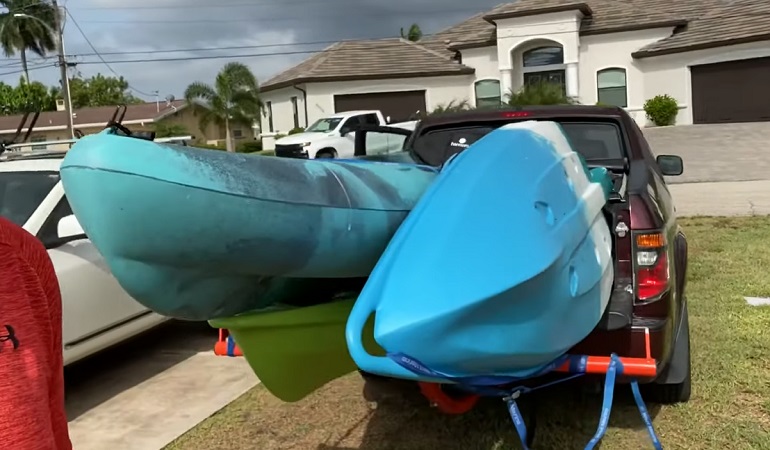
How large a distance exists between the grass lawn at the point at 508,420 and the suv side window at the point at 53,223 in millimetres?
1657

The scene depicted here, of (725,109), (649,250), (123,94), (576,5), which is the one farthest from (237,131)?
(123,94)

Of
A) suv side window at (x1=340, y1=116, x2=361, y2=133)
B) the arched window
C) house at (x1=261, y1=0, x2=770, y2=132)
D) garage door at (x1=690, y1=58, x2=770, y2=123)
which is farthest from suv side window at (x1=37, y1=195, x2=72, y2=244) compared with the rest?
the arched window

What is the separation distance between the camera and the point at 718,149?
20.6m

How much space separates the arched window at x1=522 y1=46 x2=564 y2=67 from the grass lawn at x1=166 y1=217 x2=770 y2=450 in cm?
2425

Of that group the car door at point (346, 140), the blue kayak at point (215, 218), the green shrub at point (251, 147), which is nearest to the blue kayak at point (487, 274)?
the blue kayak at point (215, 218)

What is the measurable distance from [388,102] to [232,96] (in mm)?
9369

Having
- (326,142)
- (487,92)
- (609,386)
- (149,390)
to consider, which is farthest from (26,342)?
(487,92)

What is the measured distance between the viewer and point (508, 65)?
28000 millimetres

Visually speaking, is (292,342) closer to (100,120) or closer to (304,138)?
(304,138)

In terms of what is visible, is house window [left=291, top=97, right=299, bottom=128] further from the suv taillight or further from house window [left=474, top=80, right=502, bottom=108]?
the suv taillight

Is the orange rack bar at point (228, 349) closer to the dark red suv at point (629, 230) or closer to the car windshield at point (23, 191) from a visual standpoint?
the dark red suv at point (629, 230)

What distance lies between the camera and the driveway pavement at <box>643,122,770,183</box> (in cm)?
1803

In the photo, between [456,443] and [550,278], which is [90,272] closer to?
[456,443]

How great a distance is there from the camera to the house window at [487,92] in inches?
1144
